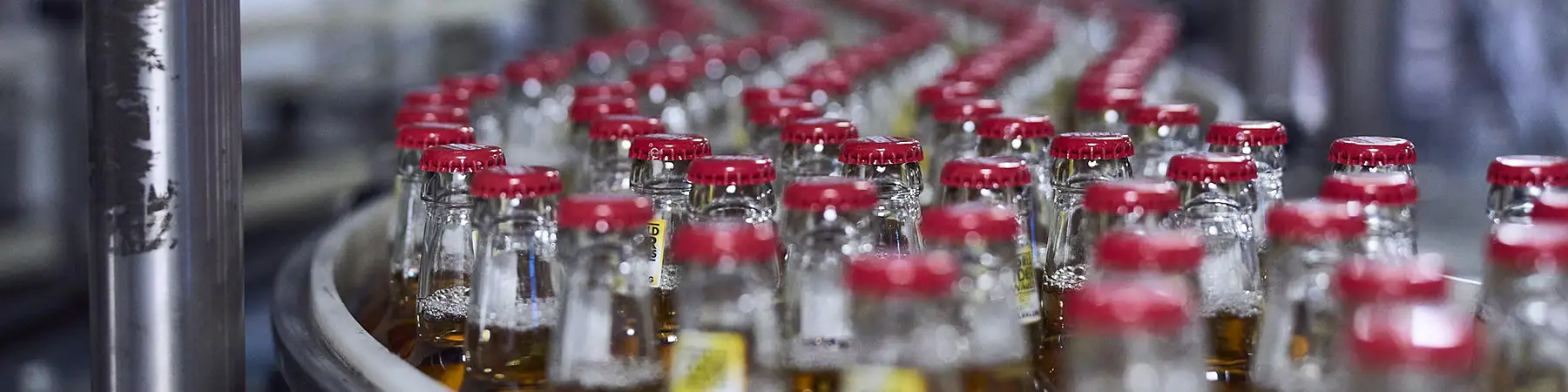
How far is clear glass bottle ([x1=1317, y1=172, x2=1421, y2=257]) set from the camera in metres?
0.82

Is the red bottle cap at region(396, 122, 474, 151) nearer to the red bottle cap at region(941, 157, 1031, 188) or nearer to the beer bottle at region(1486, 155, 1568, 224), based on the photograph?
the red bottle cap at region(941, 157, 1031, 188)

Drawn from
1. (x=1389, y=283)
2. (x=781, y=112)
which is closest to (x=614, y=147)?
(x=781, y=112)

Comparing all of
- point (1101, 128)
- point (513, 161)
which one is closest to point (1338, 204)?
point (1101, 128)

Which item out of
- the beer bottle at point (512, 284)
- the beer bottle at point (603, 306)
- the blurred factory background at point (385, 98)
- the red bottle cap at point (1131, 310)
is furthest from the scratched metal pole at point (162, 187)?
the red bottle cap at point (1131, 310)

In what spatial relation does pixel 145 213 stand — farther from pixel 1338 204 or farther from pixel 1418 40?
pixel 1418 40

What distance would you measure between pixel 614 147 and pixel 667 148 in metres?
0.23

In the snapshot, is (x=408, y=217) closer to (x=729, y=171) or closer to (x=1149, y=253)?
(x=729, y=171)

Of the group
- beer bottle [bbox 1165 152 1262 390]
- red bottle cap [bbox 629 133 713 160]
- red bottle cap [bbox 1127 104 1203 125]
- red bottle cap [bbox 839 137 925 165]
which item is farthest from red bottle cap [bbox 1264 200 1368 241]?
red bottle cap [bbox 1127 104 1203 125]

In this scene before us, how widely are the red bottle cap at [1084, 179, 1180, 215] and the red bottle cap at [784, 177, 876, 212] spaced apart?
13cm

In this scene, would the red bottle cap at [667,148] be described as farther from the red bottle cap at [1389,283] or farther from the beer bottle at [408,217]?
the red bottle cap at [1389,283]

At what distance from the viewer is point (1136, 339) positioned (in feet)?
2.03

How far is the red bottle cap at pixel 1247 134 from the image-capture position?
46.3 inches

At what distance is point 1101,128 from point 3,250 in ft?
5.85

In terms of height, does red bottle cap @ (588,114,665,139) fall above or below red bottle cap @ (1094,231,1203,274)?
above
